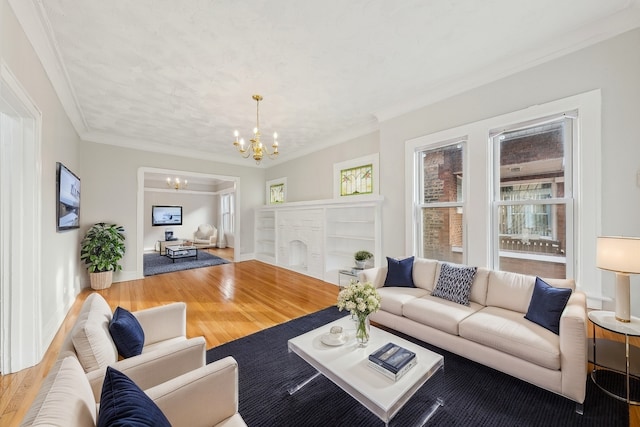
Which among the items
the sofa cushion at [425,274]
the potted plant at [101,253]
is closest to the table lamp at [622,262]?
the sofa cushion at [425,274]

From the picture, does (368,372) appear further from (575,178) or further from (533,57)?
(533,57)

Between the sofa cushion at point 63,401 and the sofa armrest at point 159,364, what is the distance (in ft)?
0.77

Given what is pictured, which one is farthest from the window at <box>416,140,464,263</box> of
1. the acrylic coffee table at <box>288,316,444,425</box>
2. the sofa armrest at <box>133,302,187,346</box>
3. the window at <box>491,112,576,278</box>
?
the sofa armrest at <box>133,302,187,346</box>

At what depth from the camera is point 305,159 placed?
6.34 metres

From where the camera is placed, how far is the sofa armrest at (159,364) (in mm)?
1311

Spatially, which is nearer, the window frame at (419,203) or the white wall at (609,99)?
the white wall at (609,99)

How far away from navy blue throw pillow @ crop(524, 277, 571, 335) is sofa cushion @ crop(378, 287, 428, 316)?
1006 millimetres

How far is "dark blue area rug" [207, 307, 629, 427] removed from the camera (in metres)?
1.71

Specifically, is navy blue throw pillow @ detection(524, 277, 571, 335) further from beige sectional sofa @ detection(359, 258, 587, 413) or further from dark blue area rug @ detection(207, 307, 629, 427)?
dark blue area rug @ detection(207, 307, 629, 427)

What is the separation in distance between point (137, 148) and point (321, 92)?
176 inches

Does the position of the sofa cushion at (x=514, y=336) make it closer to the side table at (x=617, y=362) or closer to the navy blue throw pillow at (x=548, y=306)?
the navy blue throw pillow at (x=548, y=306)

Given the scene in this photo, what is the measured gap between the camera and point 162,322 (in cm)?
202

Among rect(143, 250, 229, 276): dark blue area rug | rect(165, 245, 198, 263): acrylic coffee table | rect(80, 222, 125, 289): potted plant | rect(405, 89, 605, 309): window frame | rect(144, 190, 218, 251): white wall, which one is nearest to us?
rect(405, 89, 605, 309): window frame

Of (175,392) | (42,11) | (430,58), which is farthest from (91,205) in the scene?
(430,58)
